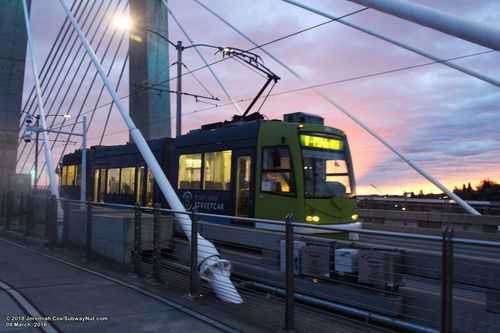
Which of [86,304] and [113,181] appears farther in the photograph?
[113,181]

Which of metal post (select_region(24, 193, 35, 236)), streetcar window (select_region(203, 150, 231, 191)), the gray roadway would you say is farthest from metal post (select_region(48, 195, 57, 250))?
streetcar window (select_region(203, 150, 231, 191))

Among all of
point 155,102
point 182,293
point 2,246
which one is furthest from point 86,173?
A: point 182,293

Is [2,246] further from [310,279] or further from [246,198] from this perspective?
[310,279]

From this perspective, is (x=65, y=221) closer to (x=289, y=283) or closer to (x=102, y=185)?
(x=102, y=185)

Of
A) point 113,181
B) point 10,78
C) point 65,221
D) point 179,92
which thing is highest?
point 10,78

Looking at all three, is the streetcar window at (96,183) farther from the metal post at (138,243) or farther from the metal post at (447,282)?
the metal post at (447,282)

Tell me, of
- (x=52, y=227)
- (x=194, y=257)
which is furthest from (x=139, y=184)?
(x=194, y=257)

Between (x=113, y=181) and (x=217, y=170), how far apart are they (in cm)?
752

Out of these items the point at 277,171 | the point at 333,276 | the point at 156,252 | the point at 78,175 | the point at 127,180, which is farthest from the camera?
the point at 78,175

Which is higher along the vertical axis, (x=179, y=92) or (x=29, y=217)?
(x=179, y=92)

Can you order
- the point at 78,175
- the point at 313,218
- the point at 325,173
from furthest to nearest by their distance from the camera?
the point at 78,175 < the point at 325,173 < the point at 313,218

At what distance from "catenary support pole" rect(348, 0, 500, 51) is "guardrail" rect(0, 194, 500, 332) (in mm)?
2756

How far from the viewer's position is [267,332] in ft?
18.9

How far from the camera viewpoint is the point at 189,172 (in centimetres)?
1373
